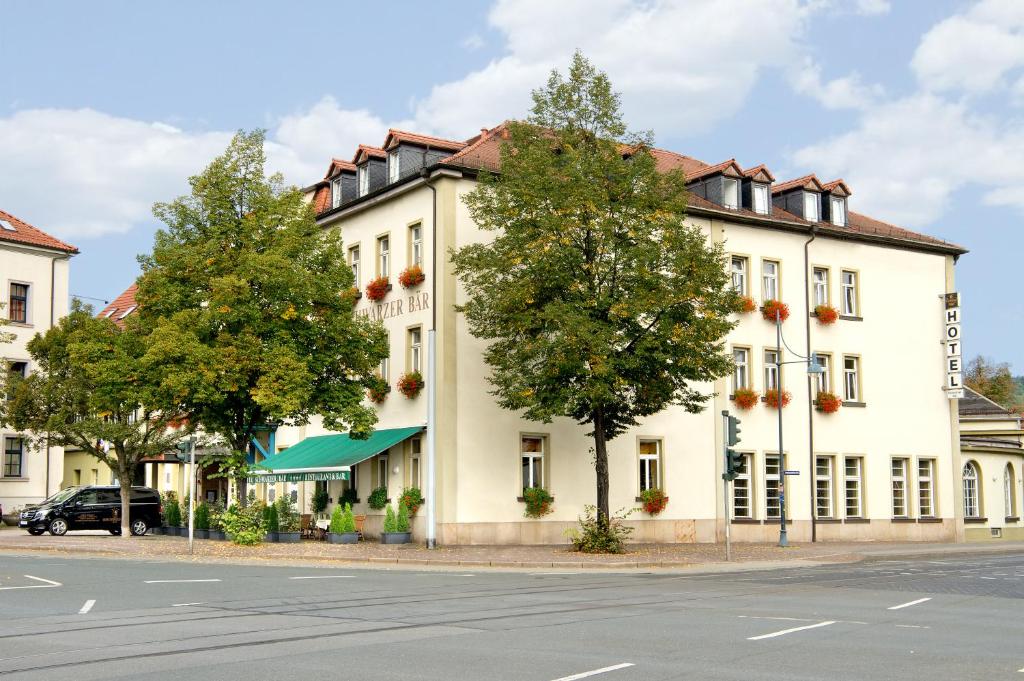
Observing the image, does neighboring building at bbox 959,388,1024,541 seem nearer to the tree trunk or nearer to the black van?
the tree trunk

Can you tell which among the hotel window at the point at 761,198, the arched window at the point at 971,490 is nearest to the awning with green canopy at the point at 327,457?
the hotel window at the point at 761,198

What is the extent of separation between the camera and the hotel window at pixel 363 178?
3764cm

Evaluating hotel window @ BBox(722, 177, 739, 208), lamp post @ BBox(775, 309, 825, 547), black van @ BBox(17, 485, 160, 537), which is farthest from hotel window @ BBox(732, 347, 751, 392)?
black van @ BBox(17, 485, 160, 537)

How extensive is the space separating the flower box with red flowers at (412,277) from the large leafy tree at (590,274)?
3742mm

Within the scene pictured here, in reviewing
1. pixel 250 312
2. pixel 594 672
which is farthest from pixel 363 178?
pixel 594 672

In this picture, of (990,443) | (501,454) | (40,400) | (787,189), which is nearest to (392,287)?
(501,454)

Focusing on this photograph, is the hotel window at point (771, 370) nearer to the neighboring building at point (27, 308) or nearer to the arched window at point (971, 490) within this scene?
the arched window at point (971, 490)

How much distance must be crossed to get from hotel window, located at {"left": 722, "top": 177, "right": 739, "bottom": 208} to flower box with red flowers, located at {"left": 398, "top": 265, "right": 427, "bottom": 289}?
38.0ft

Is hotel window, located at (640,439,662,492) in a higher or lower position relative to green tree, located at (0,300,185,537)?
lower

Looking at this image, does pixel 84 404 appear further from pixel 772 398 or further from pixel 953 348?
pixel 953 348

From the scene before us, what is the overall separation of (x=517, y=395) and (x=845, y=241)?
1804cm

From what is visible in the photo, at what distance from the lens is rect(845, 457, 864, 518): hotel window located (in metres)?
41.0

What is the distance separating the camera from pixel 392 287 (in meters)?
36.0

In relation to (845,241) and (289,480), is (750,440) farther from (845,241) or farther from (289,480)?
(289,480)
